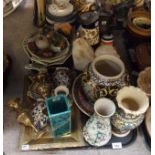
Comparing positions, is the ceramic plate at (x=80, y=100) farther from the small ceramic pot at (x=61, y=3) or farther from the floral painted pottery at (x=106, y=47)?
the small ceramic pot at (x=61, y=3)

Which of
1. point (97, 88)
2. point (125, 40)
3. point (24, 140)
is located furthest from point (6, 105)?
point (125, 40)

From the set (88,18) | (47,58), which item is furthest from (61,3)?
(47,58)

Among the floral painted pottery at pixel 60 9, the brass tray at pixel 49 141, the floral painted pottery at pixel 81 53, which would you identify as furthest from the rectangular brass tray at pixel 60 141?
the floral painted pottery at pixel 60 9

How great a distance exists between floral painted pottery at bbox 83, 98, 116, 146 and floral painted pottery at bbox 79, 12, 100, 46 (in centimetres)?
32

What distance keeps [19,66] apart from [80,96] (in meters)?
0.30

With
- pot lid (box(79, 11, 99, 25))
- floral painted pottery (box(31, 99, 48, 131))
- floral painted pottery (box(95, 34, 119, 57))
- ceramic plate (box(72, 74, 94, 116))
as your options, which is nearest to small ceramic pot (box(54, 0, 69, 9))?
pot lid (box(79, 11, 99, 25))

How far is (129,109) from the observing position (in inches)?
29.4

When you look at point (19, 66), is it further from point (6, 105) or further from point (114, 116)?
point (114, 116)

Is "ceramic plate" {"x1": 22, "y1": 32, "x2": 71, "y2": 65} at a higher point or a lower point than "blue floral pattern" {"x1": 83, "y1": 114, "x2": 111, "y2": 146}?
higher

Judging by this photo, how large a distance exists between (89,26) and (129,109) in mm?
367

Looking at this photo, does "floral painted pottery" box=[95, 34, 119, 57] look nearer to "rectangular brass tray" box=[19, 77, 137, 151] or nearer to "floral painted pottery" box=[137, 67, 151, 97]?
"floral painted pottery" box=[137, 67, 151, 97]

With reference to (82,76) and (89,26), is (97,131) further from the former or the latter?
(89,26)

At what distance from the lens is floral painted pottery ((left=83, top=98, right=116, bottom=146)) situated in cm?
74

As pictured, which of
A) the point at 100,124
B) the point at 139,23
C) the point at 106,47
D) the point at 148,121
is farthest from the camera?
the point at 139,23
